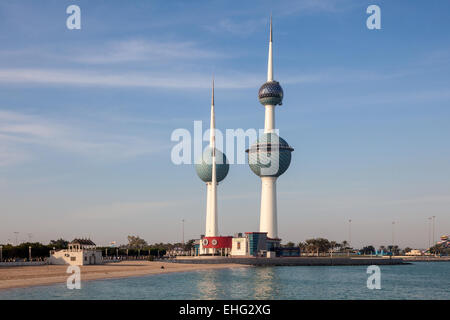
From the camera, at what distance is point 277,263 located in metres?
181

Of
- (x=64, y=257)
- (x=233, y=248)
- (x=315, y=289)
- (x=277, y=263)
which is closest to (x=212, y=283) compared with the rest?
(x=315, y=289)

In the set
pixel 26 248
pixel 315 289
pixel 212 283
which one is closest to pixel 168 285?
pixel 212 283

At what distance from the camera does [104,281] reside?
83625 millimetres

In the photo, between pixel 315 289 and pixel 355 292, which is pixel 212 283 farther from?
pixel 355 292

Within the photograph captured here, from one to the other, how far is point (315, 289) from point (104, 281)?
36067mm
